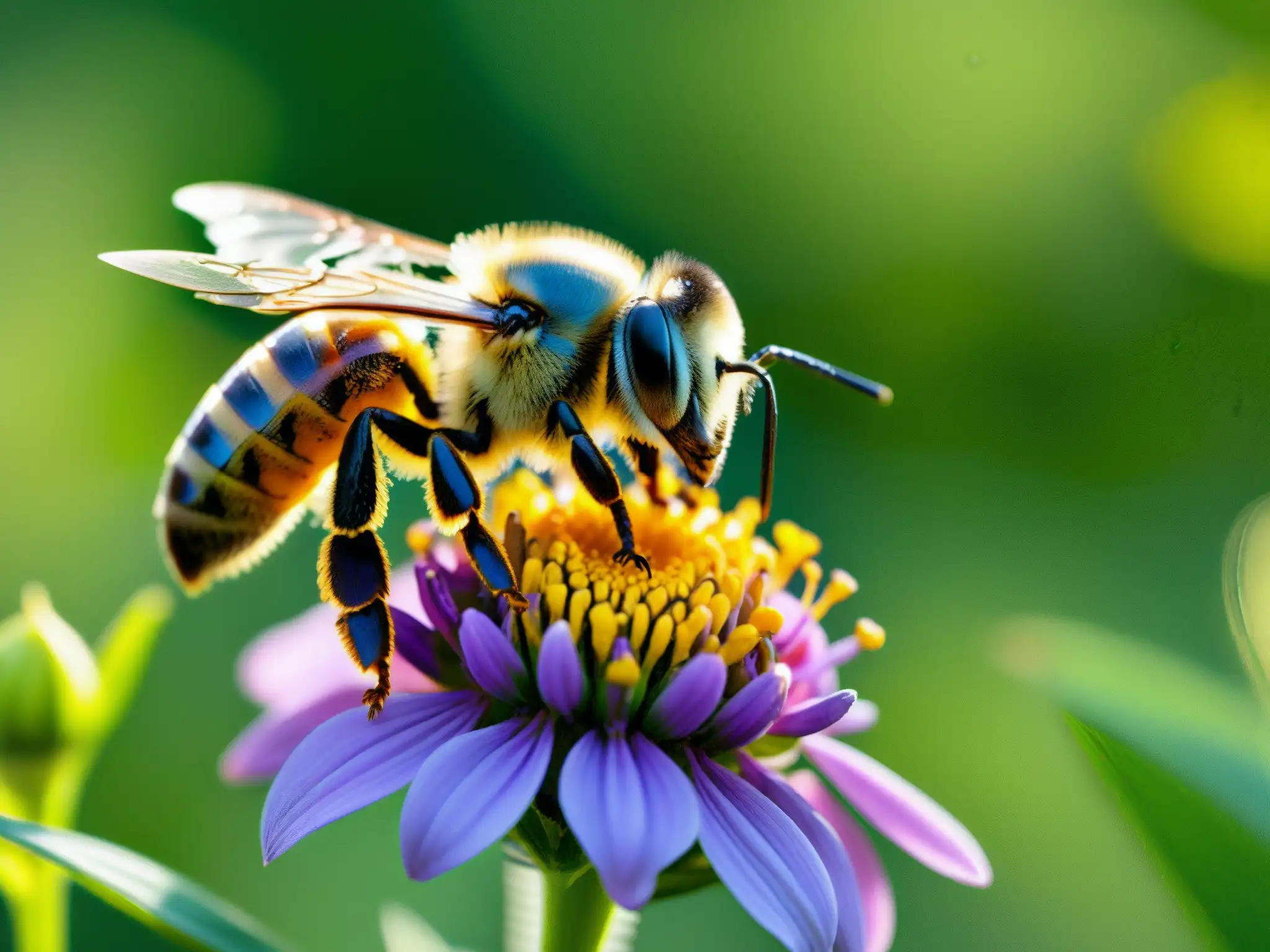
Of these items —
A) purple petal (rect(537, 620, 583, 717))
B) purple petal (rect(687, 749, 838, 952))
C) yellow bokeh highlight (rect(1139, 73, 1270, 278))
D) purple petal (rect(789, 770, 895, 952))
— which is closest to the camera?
purple petal (rect(687, 749, 838, 952))

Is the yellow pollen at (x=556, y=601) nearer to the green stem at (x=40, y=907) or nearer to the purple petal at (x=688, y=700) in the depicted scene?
the purple petal at (x=688, y=700)

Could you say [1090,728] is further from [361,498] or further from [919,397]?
[919,397]

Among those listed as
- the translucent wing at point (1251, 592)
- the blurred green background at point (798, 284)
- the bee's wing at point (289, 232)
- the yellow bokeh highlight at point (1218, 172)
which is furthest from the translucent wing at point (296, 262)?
the yellow bokeh highlight at point (1218, 172)

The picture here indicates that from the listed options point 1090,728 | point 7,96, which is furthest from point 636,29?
point 1090,728

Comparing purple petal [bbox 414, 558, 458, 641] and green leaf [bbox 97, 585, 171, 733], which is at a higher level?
purple petal [bbox 414, 558, 458, 641]

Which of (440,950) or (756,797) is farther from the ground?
(756,797)

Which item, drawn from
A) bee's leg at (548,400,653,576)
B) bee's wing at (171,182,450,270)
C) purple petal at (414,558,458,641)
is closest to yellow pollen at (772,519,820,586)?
bee's leg at (548,400,653,576)

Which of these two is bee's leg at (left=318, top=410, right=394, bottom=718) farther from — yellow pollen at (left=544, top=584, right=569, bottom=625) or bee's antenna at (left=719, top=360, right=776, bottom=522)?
bee's antenna at (left=719, top=360, right=776, bottom=522)
